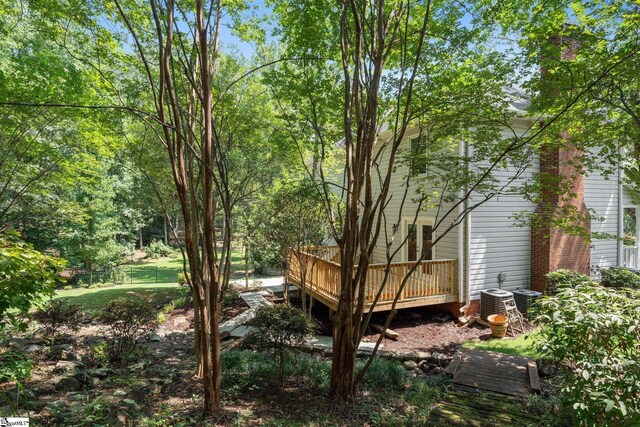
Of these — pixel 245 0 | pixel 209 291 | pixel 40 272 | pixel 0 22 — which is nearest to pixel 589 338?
pixel 209 291

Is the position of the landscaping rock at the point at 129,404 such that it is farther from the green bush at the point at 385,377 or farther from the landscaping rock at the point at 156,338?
the landscaping rock at the point at 156,338

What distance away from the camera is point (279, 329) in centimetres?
415

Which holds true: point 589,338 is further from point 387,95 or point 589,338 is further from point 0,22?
point 0,22

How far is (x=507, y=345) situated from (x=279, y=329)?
527cm

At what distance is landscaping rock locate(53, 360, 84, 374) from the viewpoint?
4.27m

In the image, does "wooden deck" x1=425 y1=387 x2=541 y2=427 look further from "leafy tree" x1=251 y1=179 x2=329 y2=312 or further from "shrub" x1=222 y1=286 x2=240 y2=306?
"shrub" x1=222 y1=286 x2=240 y2=306

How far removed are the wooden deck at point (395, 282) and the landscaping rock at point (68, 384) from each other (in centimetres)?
465

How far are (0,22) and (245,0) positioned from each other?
6.02 meters

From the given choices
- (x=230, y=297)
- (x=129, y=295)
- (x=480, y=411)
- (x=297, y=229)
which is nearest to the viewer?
(x=480, y=411)

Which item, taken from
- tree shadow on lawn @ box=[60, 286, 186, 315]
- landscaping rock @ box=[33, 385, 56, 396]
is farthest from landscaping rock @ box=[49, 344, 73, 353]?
tree shadow on lawn @ box=[60, 286, 186, 315]

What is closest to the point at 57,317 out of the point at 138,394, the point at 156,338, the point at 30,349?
the point at 30,349

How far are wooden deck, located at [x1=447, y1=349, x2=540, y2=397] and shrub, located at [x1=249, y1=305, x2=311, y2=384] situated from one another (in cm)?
268

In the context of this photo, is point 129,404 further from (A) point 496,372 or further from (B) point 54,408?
(A) point 496,372

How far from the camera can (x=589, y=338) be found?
2604 mm
